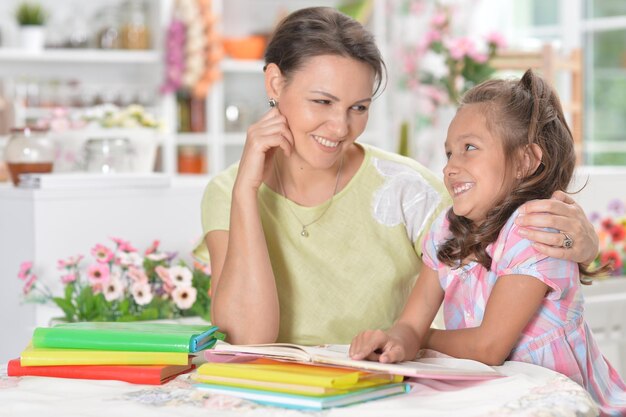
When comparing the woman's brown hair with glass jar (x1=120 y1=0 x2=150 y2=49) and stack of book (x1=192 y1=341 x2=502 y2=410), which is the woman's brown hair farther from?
glass jar (x1=120 y1=0 x2=150 y2=49)

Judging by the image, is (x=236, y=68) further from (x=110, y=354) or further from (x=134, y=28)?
(x=110, y=354)

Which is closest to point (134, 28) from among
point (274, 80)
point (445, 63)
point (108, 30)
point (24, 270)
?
point (108, 30)

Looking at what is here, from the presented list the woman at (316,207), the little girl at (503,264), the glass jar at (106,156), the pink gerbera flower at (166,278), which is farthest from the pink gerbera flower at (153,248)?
the little girl at (503,264)

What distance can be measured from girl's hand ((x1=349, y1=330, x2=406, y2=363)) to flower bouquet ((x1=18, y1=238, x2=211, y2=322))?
1.25m

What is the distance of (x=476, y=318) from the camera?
1571mm

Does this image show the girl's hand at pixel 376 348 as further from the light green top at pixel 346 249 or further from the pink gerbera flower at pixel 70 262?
the pink gerbera flower at pixel 70 262

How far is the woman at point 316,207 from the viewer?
177 centimetres

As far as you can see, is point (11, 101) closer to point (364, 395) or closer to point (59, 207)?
point (59, 207)

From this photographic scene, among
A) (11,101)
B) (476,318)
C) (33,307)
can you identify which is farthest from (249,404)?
(11,101)

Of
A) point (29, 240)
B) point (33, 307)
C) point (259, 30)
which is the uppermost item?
point (259, 30)

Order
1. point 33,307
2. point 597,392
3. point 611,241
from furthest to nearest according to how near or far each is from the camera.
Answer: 1. point 611,241
2. point 33,307
3. point 597,392

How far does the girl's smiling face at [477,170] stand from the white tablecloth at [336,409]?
0.32m

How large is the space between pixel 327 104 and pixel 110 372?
65cm

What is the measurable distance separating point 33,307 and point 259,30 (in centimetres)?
372
